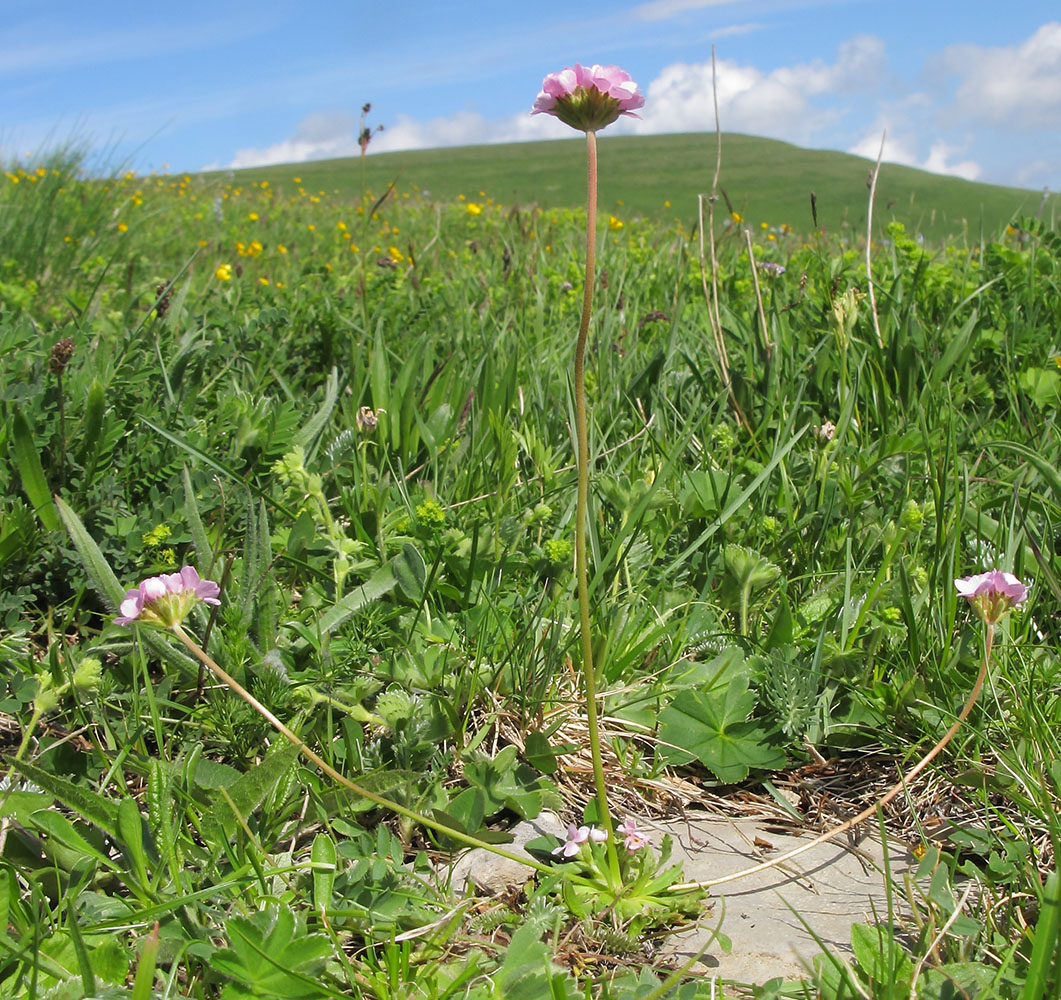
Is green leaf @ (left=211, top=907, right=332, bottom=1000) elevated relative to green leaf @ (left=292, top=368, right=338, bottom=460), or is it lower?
lower

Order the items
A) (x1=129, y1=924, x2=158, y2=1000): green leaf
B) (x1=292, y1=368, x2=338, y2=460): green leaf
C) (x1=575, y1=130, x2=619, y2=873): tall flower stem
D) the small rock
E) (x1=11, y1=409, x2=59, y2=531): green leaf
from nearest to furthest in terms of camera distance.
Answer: (x1=129, y1=924, x2=158, y2=1000): green leaf
(x1=575, y1=130, x2=619, y2=873): tall flower stem
the small rock
(x1=11, y1=409, x2=59, y2=531): green leaf
(x1=292, y1=368, x2=338, y2=460): green leaf

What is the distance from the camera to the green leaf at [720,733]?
162cm

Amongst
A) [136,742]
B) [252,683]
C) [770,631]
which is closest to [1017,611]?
[770,631]

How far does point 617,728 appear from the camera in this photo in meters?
1.73

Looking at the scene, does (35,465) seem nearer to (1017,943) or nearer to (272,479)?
(272,479)

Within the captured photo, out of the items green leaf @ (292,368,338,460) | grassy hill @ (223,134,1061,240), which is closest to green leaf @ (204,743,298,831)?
green leaf @ (292,368,338,460)

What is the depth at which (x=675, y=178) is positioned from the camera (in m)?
29.8

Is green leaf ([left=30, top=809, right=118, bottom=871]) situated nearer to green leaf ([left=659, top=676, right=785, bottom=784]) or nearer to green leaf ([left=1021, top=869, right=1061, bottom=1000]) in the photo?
green leaf ([left=659, top=676, right=785, bottom=784])

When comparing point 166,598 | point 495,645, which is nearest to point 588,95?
point 166,598

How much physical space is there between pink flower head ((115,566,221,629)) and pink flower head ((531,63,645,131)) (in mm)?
768

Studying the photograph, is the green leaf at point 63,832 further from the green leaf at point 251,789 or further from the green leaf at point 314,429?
the green leaf at point 314,429

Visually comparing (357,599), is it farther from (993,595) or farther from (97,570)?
(993,595)

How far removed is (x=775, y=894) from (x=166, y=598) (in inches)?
39.6

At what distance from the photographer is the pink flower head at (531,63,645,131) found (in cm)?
112
